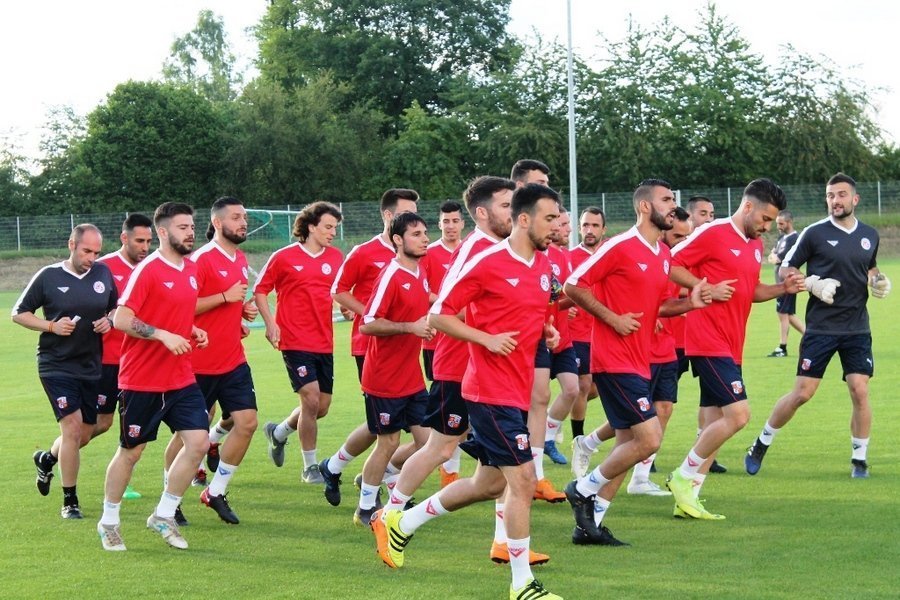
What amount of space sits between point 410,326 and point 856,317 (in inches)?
166

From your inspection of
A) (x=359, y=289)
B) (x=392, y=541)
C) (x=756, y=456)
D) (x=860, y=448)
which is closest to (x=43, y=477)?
(x=359, y=289)

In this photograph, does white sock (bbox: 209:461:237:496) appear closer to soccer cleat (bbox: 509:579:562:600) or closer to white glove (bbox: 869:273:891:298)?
soccer cleat (bbox: 509:579:562:600)

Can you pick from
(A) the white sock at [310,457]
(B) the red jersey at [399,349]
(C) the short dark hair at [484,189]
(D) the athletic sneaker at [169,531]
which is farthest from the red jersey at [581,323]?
(D) the athletic sneaker at [169,531]

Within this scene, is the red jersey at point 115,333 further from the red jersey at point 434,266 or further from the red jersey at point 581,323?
the red jersey at point 581,323

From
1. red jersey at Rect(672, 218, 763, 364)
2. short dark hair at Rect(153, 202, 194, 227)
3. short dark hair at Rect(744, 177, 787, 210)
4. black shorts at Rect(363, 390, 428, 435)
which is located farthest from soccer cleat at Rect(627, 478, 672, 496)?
short dark hair at Rect(153, 202, 194, 227)

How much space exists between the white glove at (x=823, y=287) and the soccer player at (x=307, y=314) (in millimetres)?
3976

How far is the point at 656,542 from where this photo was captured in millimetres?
8031

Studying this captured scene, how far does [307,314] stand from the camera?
10.6 meters

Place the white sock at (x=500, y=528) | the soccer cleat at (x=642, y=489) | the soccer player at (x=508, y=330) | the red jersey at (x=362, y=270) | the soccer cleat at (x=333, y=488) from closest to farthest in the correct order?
1. the soccer player at (x=508, y=330)
2. the white sock at (x=500, y=528)
3. the soccer cleat at (x=333, y=488)
4. the soccer cleat at (x=642, y=489)
5. the red jersey at (x=362, y=270)

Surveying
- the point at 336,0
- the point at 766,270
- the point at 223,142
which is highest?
the point at 336,0

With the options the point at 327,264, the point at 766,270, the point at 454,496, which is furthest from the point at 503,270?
the point at 766,270

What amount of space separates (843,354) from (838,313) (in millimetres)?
357

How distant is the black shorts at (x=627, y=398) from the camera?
785cm

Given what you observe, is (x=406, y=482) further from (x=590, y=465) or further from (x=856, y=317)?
(x=856, y=317)
